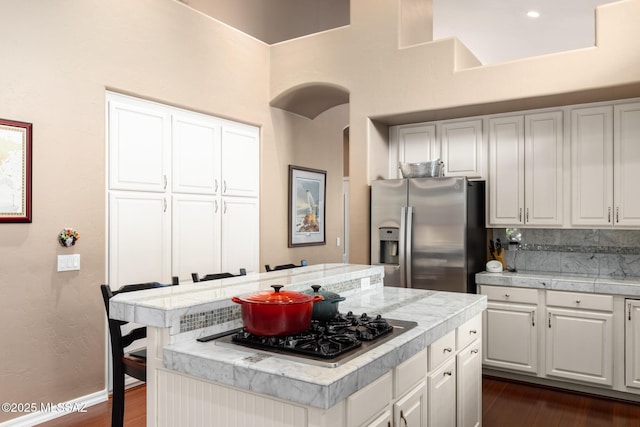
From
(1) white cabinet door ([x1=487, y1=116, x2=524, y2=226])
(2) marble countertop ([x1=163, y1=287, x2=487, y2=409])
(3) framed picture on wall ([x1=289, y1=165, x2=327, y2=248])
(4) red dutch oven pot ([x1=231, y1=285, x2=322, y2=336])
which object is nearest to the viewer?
(2) marble countertop ([x1=163, y1=287, x2=487, y2=409])

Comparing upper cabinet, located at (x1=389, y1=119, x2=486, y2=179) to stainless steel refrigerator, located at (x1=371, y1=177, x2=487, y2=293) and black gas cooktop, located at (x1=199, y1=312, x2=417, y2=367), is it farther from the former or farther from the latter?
black gas cooktop, located at (x1=199, y1=312, x2=417, y2=367)

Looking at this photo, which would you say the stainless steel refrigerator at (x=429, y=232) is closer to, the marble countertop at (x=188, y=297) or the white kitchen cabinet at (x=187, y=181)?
the white kitchen cabinet at (x=187, y=181)

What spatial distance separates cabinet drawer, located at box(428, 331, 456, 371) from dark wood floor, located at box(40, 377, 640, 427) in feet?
4.08

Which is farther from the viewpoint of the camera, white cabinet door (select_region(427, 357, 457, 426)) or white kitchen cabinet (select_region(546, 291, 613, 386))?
white kitchen cabinet (select_region(546, 291, 613, 386))

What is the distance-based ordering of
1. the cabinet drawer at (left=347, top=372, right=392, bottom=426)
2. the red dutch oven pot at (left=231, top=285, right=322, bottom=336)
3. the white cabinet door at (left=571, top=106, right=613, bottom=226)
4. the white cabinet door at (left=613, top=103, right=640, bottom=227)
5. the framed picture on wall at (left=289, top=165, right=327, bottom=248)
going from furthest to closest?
the framed picture on wall at (left=289, top=165, right=327, bottom=248) < the white cabinet door at (left=571, top=106, right=613, bottom=226) < the white cabinet door at (left=613, top=103, right=640, bottom=227) < the red dutch oven pot at (left=231, top=285, right=322, bottom=336) < the cabinet drawer at (left=347, top=372, right=392, bottom=426)

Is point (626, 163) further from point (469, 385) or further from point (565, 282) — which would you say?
point (469, 385)

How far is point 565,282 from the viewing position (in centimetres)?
378

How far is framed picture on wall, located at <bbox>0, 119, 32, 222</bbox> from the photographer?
2.99m

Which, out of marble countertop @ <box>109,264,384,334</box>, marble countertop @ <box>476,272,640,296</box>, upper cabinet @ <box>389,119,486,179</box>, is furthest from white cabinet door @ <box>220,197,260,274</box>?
marble countertop @ <box>476,272,640,296</box>

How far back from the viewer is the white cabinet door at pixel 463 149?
445 centimetres

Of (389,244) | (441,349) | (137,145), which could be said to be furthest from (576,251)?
(137,145)

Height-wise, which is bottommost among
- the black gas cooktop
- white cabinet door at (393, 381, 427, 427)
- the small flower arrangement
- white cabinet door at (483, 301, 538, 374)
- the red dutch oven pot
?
white cabinet door at (483, 301, 538, 374)

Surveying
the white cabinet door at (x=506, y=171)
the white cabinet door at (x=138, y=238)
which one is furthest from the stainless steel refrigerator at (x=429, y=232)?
the white cabinet door at (x=138, y=238)

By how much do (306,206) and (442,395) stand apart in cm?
373
